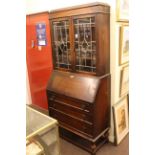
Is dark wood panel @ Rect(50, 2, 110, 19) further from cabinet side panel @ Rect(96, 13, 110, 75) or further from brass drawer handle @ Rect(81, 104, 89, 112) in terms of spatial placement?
brass drawer handle @ Rect(81, 104, 89, 112)

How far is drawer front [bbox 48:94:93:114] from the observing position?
2.22m

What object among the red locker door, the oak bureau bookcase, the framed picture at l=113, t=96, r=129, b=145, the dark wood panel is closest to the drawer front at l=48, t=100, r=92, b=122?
the oak bureau bookcase

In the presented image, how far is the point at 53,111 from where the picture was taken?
2.77 metres

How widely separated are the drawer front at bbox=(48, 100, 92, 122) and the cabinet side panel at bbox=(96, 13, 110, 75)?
557 mm

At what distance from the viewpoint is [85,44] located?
2.34 metres

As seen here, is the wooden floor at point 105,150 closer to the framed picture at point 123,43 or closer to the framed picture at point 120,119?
the framed picture at point 120,119

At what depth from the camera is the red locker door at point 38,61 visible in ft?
10.7

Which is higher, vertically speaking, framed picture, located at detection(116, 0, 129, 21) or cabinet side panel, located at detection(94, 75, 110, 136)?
framed picture, located at detection(116, 0, 129, 21)

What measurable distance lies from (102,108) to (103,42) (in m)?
0.85

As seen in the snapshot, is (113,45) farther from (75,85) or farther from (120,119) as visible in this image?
(120,119)

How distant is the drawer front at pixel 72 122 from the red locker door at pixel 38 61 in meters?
0.88
